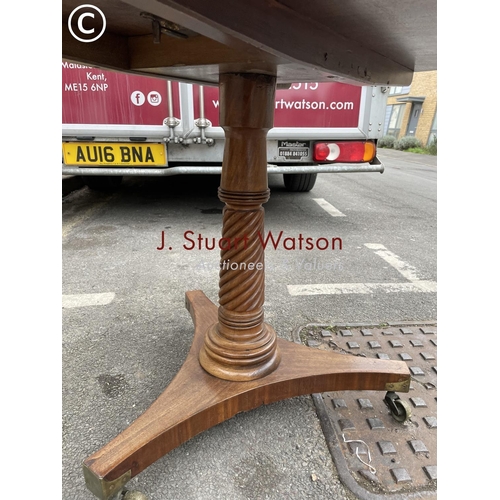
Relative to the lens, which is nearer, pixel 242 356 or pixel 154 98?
pixel 242 356

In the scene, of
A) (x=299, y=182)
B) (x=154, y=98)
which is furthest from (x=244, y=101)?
(x=299, y=182)

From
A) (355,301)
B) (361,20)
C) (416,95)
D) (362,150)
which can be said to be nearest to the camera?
(361,20)

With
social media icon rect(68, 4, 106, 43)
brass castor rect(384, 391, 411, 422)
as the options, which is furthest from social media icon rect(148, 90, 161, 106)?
brass castor rect(384, 391, 411, 422)

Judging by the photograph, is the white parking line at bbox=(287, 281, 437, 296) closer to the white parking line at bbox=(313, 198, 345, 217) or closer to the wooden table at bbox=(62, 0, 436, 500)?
the wooden table at bbox=(62, 0, 436, 500)

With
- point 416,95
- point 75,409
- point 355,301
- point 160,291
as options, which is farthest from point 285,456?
point 416,95

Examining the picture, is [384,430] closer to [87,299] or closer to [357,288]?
[357,288]

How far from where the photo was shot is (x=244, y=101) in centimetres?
107

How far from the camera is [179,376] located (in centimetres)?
123

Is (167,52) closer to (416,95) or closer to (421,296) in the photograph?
(421,296)

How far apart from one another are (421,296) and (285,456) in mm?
1422

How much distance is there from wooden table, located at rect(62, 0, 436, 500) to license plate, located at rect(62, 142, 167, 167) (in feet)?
5.70

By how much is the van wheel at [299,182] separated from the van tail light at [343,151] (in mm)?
1257

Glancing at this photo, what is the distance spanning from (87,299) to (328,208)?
2818mm

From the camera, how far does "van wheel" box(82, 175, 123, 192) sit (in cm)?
439
